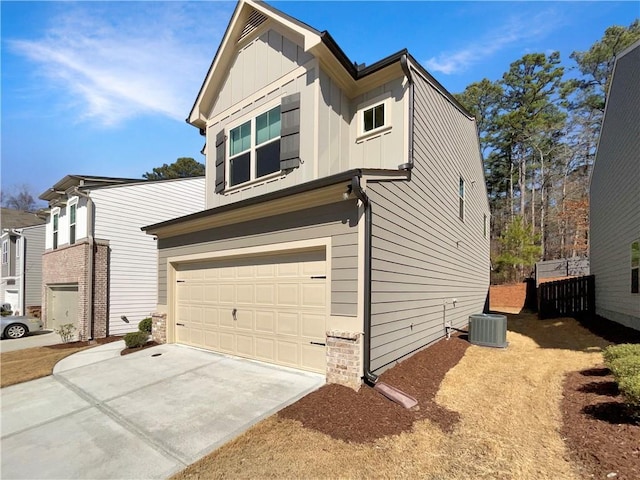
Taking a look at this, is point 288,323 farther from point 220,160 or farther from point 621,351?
point 621,351

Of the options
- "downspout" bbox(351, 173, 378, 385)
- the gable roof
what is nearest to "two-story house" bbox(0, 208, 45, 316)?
the gable roof

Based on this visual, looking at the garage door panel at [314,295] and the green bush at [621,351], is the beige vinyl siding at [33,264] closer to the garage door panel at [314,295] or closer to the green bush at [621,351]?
the garage door panel at [314,295]

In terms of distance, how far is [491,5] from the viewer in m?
7.71

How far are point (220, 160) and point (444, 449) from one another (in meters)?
7.78

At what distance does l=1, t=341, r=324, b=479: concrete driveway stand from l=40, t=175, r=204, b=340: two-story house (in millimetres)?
6496

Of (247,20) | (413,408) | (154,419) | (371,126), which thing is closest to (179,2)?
(247,20)

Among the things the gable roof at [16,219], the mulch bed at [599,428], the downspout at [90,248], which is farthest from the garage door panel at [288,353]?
the gable roof at [16,219]

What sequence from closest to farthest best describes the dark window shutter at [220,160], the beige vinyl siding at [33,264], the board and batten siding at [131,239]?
the dark window shutter at [220,160]
the board and batten siding at [131,239]
the beige vinyl siding at [33,264]

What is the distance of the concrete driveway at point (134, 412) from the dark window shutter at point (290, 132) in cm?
415

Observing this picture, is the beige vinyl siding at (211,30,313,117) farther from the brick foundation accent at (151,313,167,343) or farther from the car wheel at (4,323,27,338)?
the car wheel at (4,323,27,338)

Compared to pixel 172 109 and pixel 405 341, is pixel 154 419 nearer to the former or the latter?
pixel 405 341

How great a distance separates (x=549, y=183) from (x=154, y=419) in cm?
3273

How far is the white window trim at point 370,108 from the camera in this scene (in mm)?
7004

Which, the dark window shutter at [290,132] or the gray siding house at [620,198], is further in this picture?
the gray siding house at [620,198]
